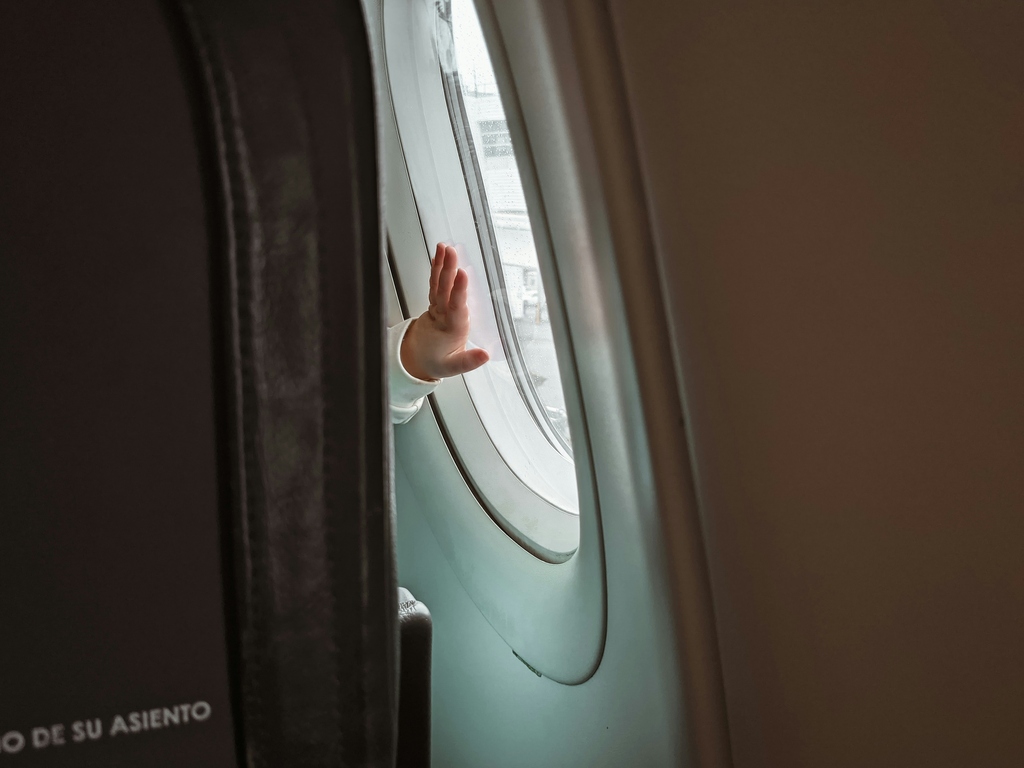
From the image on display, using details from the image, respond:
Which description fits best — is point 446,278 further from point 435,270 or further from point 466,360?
point 466,360

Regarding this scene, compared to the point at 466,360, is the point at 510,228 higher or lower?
higher

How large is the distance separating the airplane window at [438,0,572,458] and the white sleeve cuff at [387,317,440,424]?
0.15m

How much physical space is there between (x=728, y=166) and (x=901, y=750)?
464 millimetres

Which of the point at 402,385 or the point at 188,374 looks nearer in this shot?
the point at 188,374

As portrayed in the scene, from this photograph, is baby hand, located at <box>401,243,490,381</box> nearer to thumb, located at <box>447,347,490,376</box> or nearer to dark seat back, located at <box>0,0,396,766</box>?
thumb, located at <box>447,347,490,376</box>

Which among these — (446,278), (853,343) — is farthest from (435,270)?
(853,343)

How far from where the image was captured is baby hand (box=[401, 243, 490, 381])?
113cm

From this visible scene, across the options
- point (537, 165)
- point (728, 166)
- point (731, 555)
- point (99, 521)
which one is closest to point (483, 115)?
point (537, 165)

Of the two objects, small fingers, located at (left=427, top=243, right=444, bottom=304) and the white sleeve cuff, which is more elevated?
small fingers, located at (left=427, top=243, right=444, bottom=304)

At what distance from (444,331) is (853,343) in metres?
0.72

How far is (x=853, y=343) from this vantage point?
21.1 inches

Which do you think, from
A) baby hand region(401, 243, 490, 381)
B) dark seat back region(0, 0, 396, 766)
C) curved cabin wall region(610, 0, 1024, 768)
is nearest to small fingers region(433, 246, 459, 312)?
baby hand region(401, 243, 490, 381)

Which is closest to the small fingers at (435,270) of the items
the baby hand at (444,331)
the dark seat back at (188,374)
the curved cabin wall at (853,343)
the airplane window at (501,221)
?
the baby hand at (444,331)

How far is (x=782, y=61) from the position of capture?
1.74ft
